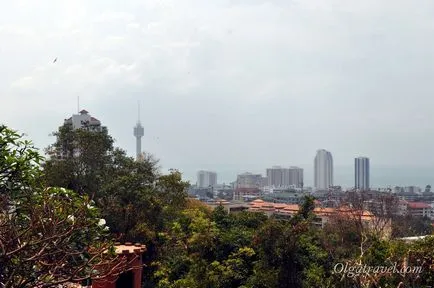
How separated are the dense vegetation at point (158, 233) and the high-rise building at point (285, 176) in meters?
124

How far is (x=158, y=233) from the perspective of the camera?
1260 centimetres

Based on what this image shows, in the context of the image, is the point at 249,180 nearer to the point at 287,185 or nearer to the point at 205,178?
the point at 287,185

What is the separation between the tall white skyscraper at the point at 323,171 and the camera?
12788 centimetres

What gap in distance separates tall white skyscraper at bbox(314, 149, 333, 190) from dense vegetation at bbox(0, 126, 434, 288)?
4257 inches

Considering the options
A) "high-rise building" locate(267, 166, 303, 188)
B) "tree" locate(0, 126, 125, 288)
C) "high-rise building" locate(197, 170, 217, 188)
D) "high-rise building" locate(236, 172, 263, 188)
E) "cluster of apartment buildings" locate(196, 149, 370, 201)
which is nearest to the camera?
"tree" locate(0, 126, 125, 288)

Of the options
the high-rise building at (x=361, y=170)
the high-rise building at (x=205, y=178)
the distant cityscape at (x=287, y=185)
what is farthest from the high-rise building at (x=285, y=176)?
the high-rise building at (x=361, y=170)

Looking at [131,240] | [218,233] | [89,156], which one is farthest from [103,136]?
[218,233]

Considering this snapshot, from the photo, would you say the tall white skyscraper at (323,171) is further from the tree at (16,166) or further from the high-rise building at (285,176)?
the tree at (16,166)

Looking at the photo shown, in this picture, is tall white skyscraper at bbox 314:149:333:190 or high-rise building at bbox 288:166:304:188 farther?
high-rise building at bbox 288:166:304:188

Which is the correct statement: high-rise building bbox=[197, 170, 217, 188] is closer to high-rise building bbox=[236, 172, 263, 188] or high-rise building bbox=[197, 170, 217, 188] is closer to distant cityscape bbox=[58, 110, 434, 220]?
distant cityscape bbox=[58, 110, 434, 220]

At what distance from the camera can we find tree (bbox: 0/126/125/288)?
3.74 m

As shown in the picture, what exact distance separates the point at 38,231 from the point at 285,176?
143m

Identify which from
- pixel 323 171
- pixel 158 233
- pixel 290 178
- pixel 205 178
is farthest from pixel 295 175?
pixel 158 233

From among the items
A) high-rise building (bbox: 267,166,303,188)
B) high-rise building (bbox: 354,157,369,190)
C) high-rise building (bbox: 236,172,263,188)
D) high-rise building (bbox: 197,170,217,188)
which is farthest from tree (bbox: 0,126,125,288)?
high-rise building (bbox: 197,170,217,188)
